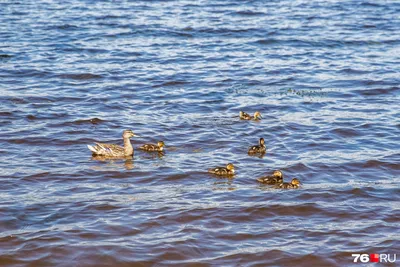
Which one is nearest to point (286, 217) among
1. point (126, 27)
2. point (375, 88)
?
point (375, 88)

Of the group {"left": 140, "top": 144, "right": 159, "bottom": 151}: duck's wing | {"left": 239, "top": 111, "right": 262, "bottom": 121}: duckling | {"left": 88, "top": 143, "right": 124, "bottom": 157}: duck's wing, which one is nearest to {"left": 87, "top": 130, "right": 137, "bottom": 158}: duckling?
{"left": 88, "top": 143, "right": 124, "bottom": 157}: duck's wing

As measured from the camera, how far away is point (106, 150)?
1305 centimetres

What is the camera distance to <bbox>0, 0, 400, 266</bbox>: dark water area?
9.69 meters

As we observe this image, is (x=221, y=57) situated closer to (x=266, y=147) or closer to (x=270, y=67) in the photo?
(x=270, y=67)

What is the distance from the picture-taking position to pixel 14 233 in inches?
383

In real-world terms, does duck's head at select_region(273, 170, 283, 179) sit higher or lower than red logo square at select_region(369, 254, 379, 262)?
higher

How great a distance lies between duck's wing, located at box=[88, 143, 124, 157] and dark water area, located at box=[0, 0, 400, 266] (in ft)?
0.64

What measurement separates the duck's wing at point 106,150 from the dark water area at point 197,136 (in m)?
0.19

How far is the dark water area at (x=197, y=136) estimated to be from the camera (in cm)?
969

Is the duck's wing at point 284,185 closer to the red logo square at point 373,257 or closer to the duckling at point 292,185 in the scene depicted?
the duckling at point 292,185

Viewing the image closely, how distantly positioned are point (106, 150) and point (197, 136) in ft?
6.32

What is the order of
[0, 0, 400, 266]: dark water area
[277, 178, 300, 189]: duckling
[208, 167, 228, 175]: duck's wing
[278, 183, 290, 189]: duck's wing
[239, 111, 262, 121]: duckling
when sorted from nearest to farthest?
[0, 0, 400, 266]: dark water area < [278, 183, 290, 189]: duck's wing < [277, 178, 300, 189]: duckling < [208, 167, 228, 175]: duck's wing < [239, 111, 262, 121]: duckling

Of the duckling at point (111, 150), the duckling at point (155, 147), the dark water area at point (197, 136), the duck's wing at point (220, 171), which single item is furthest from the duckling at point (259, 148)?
the duckling at point (111, 150)

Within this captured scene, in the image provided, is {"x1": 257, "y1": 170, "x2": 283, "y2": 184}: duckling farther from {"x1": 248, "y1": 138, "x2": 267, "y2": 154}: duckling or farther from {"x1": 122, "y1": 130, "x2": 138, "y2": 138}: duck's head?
{"x1": 122, "y1": 130, "x2": 138, "y2": 138}: duck's head
